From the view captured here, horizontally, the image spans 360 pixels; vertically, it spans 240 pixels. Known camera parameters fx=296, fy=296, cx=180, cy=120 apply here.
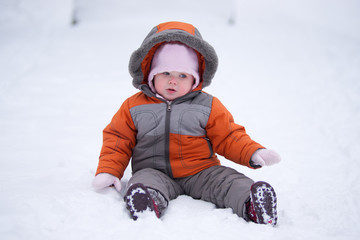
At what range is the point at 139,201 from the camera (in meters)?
1.06

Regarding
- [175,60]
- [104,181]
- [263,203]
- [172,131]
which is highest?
[175,60]

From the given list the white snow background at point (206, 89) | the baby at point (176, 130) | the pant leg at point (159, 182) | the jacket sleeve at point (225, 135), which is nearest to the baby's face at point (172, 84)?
the baby at point (176, 130)

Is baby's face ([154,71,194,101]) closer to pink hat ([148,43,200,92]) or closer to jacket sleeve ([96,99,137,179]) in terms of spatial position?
pink hat ([148,43,200,92])

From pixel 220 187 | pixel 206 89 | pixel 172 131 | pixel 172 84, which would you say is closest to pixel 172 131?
pixel 172 131

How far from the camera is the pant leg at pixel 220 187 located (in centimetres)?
117

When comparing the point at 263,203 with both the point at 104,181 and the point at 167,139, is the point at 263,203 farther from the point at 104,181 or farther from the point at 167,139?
the point at 104,181

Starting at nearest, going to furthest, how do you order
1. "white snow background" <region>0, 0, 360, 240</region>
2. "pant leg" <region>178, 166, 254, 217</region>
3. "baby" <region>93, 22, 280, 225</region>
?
"white snow background" <region>0, 0, 360, 240</region> → "pant leg" <region>178, 166, 254, 217</region> → "baby" <region>93, 22, 280, 225</region>

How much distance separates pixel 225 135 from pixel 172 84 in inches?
13.7

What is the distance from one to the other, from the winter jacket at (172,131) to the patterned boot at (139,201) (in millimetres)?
275

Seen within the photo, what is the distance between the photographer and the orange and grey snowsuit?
137 cm

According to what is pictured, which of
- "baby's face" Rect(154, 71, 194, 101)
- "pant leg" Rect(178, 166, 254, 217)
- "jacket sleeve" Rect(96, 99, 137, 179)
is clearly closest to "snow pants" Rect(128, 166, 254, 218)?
"pant leg" Rect(178, 166, 254, 217)

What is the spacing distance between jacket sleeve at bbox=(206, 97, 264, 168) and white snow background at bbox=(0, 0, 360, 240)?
27 centimetres
